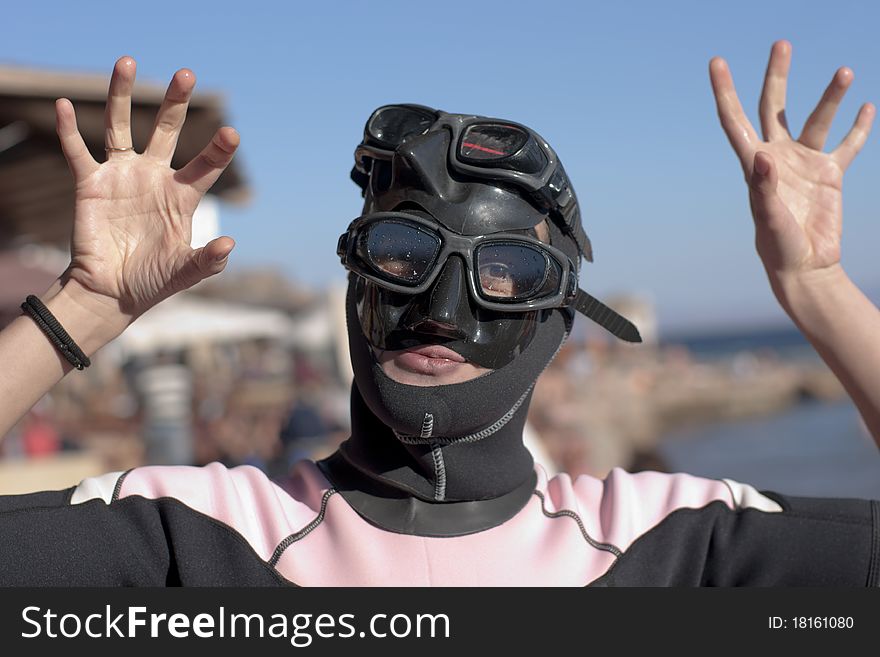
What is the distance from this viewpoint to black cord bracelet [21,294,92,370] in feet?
7.03

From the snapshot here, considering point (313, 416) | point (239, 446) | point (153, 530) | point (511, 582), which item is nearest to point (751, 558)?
point (511, 582)

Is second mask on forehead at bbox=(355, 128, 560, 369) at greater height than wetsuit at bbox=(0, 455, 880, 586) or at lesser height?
greater

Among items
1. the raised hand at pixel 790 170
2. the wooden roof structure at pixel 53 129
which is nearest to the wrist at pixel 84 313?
the raised hand at pixel 790 170

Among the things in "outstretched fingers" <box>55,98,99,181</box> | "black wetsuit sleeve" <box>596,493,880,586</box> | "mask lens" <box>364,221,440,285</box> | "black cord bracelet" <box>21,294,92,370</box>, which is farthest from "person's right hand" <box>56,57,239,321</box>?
"black wetsuit sleeve" <box>596,493,880,586</box>

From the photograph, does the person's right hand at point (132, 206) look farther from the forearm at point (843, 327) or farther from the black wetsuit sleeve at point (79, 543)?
the forearm at point (843, 327)

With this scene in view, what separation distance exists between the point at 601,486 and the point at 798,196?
0.93m

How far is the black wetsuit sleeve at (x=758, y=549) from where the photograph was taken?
7.40 ft

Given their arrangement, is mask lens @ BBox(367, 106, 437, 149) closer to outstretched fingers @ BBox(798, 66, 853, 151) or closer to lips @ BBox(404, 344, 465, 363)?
lips @ BBox(404, 344, 465, 363)

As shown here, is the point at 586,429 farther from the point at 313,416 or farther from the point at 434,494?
the point at 434,494

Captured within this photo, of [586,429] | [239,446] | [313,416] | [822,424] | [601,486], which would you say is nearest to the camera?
[601,486]

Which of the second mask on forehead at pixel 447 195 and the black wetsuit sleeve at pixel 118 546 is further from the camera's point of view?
the second mask on forehead at pixel 447 195

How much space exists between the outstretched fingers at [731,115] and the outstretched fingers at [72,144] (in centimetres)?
163

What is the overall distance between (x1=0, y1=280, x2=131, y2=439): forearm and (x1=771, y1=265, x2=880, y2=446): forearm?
171cm

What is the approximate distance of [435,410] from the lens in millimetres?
2199
